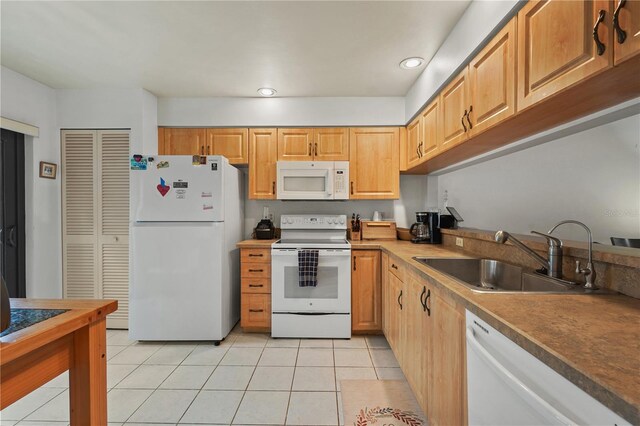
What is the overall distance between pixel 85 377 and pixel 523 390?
52.0 inches

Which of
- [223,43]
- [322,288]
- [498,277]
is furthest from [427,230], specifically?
[223,43]

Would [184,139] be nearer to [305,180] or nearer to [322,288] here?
[305,180]

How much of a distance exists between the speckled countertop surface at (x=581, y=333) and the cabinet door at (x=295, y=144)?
2133 millimetres

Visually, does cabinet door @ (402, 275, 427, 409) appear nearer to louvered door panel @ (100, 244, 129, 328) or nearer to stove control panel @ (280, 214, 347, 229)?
stove control panel @ (280, 214, 347, 229)

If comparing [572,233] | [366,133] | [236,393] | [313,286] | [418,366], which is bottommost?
[236,393]

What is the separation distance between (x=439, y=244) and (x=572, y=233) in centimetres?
113

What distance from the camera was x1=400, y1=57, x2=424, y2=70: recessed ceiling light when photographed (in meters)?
2.20

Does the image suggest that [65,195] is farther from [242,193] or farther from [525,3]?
[525,3]

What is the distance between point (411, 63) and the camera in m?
2.26

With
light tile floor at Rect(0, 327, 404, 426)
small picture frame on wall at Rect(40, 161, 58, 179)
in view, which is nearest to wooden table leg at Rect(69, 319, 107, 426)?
light tile floor at Rect(0, 327, 404, 426)

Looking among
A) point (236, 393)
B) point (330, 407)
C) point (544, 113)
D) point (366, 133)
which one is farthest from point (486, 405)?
point (366, 133)

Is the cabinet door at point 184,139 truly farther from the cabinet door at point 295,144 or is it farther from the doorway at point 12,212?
the doorway at point 12,212

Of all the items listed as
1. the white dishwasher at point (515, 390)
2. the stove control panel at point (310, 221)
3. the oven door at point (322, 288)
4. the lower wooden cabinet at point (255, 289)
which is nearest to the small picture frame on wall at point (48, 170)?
the lower wooden cabinet at point (255, 289)

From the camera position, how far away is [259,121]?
295 centimetres
